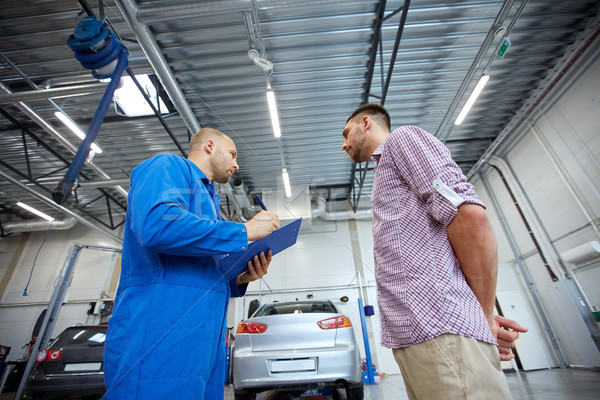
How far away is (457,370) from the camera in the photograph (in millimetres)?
645

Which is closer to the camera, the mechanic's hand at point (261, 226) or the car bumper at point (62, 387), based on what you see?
the mechanic's hand at point (261, 226)

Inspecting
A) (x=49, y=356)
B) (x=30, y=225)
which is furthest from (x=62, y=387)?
(x=30, y=225)

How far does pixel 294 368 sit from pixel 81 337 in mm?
2840

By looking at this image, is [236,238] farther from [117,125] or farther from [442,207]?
[117,125]

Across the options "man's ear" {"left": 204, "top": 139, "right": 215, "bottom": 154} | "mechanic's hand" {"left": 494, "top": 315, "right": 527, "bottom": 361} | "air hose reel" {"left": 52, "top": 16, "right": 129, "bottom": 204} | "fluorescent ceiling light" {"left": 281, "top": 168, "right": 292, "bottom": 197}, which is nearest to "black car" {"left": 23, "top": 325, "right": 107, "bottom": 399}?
"air hose reel" {"left": 52, "top": 16, "right": 129, "bottom": 204}

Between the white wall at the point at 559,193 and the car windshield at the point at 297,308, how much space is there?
5.07m

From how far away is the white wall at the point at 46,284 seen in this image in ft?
27.3

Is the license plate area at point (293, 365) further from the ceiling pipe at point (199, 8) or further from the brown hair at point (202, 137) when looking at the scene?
the ceiling pipe at point (199, 8)

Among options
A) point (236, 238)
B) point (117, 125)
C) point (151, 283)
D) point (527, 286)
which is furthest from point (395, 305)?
point (527, 286)

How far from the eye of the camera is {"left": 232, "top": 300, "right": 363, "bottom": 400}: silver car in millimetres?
2361

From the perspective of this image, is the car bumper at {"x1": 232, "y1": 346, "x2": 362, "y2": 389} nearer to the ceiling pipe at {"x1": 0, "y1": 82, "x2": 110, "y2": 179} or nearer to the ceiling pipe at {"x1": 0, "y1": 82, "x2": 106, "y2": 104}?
the ceiling pipe at {"x1": 0, "y1": 82, "x2": 106, "y2": 104}

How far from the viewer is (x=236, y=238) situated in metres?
0.85

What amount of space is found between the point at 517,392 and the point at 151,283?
4.40 metres

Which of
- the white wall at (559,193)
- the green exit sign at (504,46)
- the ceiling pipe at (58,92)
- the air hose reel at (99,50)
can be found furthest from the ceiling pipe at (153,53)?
the white wall at (559,193)
